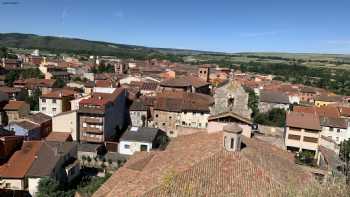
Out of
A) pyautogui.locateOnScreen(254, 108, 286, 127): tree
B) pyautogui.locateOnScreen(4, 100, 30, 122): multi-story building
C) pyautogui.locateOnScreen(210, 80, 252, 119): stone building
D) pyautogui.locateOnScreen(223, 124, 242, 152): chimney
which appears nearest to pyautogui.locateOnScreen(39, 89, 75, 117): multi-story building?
pyautogui.locateOnScreen(4, 100, 30, 122): multi-story building

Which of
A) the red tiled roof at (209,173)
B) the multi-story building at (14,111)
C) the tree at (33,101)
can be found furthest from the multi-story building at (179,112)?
the red tiled roof at (209,173)

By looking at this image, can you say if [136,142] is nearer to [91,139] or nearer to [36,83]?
[91,139]

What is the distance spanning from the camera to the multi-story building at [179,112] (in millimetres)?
53031

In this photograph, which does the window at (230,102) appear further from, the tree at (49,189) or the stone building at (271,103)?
the stone building at (271,103)

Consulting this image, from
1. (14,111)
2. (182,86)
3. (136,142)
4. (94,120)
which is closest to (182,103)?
(182,86)

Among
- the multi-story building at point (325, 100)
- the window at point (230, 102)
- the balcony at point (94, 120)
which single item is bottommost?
the multi-story building at point (325, 100)

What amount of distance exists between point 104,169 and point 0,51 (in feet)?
420

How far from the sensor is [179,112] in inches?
2136

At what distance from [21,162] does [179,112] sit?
91.6 feet

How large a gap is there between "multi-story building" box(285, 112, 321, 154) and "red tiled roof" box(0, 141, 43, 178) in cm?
3436

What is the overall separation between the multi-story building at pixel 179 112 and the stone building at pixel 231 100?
2613 centimetres

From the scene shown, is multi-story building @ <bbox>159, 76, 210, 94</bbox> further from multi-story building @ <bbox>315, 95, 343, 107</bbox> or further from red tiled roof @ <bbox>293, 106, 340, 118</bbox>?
multi-story building @ <bbox>315, 95, 343, 107</bbox>

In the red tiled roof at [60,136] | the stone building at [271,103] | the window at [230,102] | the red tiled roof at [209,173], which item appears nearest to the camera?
the red tiled roof at [209,173]

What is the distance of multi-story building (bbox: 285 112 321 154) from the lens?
46500 mm
